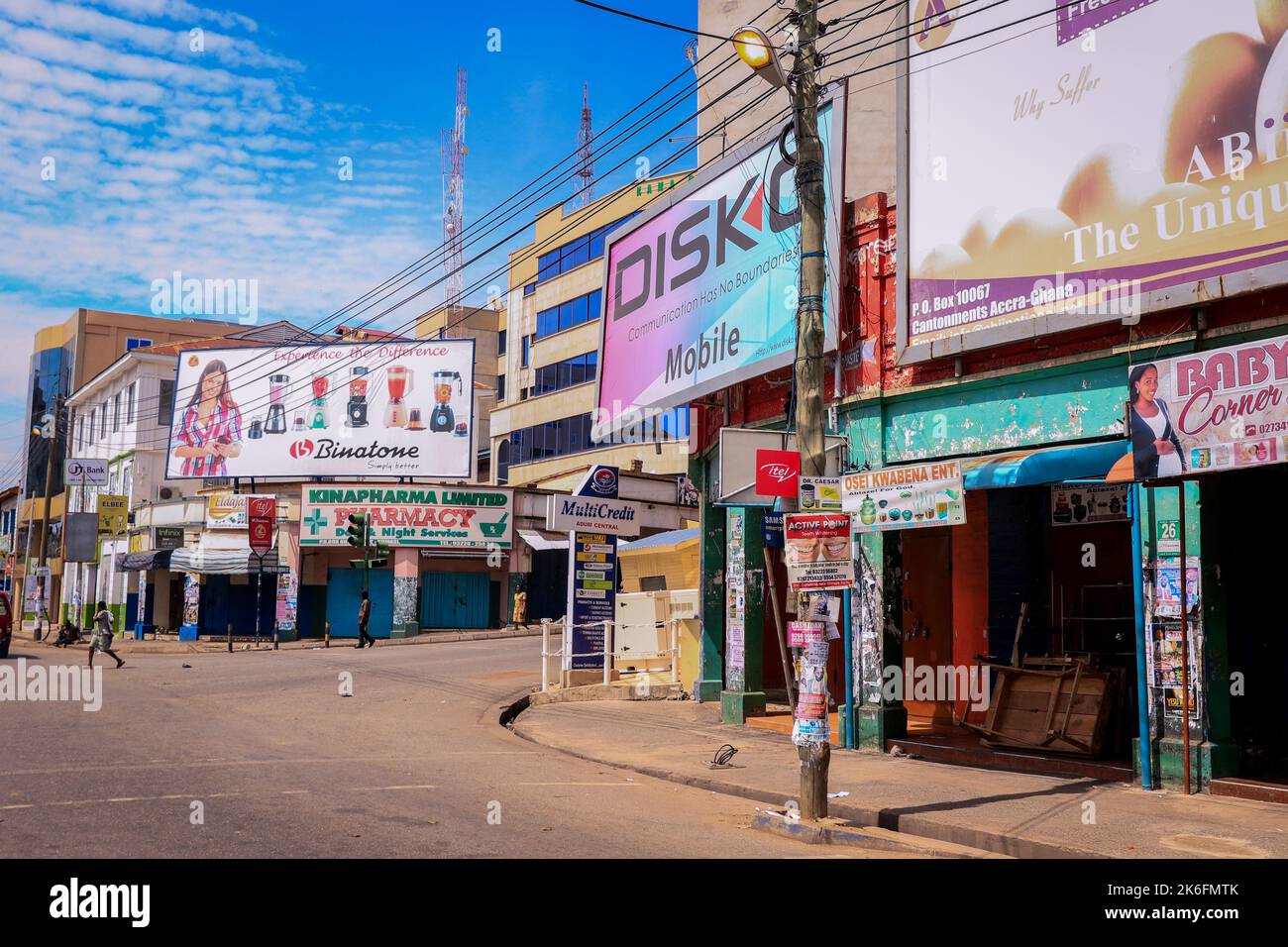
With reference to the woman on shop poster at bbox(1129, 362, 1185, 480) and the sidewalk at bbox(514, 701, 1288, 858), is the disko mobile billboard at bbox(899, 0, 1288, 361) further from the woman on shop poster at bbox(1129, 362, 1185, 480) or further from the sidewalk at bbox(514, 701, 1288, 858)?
the sidewalk at bbox(514, 701, 1288, 858)

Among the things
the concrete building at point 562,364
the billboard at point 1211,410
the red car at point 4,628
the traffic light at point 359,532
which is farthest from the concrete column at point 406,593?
the billboard at point 1211,410

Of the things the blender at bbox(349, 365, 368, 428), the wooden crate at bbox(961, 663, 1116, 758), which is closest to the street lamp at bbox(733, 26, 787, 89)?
the wooden crate at bbox(961, 663, 1116, 758)

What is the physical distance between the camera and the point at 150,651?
1411 inches

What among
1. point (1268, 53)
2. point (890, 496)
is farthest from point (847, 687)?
point (1268, 53)

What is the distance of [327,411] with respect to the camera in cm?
Answer: 4728

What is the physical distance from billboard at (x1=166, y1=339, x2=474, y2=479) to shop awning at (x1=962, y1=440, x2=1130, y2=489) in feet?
111

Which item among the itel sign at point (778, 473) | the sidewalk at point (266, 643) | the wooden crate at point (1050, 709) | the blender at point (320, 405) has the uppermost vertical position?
the blender at point (320, 405)

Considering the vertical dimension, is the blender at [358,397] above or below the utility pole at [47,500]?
above

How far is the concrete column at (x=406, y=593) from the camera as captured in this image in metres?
40.8

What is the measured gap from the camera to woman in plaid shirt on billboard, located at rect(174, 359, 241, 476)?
159ft

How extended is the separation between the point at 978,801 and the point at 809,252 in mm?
5566

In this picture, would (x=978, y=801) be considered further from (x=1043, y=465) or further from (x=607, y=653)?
(x=607, y=653)

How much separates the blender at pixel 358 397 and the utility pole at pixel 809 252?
38.0 meters

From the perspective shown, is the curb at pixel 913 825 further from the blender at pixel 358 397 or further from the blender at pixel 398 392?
the blender at pixel 358 397
